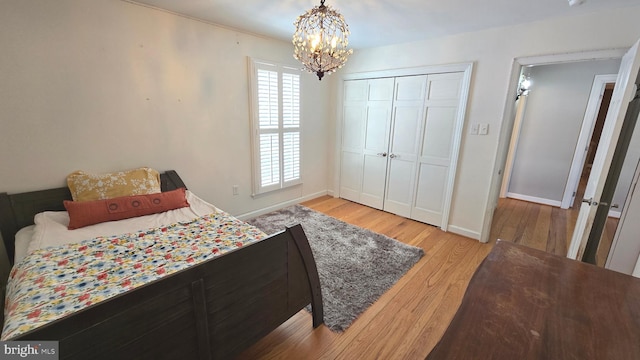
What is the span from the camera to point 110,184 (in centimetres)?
220

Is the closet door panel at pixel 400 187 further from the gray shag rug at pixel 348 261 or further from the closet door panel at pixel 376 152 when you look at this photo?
the gray shag rug at pixel 348 261

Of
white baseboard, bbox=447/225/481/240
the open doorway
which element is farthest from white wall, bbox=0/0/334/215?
the open doorway

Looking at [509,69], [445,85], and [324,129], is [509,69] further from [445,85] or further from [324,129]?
[324,129]

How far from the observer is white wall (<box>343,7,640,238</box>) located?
2.19 meters

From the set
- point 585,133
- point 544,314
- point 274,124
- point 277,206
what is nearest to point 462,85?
point 274,124

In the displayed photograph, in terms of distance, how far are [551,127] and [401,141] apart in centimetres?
278

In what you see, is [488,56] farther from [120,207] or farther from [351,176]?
[120,207]

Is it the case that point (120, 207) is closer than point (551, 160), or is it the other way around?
point (120, 207)

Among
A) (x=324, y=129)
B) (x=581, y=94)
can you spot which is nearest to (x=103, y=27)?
(x=324, y=129)

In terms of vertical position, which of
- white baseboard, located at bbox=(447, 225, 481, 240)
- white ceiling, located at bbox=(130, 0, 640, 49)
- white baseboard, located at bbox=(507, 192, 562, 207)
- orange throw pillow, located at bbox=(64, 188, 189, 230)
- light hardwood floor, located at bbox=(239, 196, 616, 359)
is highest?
white ceiling, located at bbox=(130, 0, 640, 49)

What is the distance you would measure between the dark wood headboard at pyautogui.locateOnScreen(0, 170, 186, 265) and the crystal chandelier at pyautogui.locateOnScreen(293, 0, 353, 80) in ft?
7.75

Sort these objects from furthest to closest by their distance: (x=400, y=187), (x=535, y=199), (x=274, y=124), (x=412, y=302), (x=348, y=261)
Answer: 1. (x=535, y=199)
2. (x=400, y=187)
3. (x=274, y=124)
4. (x=348, y=261)
5. (x=412, y=302)

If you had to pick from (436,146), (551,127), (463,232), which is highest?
(551,127)

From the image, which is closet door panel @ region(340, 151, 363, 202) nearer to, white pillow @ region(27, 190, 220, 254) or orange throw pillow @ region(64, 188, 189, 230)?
white pillow @ region(27, 190, 220, 254)
